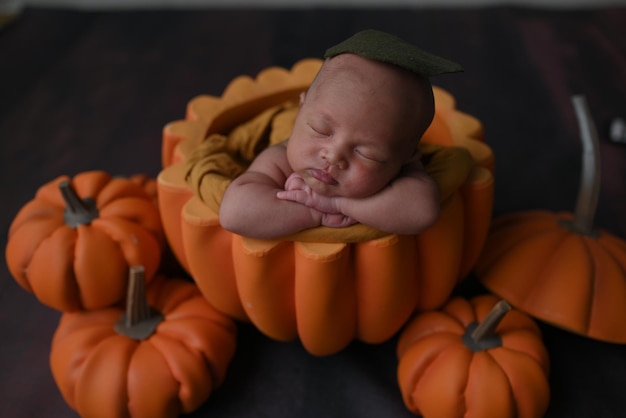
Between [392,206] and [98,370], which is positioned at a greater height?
[392,206]

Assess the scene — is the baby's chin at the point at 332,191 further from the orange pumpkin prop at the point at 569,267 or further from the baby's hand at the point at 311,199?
the orange pumpkin prop at the point at 569,267

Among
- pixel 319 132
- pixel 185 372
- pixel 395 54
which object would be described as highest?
pixel 395 54

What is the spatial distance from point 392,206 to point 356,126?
13cm

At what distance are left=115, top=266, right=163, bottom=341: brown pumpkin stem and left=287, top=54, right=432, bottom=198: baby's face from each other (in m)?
0.33

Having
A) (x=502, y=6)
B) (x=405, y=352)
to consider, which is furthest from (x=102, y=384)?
(x=502, y=6)

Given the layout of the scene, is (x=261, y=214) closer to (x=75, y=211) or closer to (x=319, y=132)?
(x=319, y=132)

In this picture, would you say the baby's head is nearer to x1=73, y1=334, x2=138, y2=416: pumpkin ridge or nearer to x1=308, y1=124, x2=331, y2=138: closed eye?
x1=308, y1=124, x2=331, y2=138: closed eye

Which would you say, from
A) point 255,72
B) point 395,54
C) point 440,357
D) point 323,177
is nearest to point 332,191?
point 323,177

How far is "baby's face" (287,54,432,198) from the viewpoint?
2.77ft

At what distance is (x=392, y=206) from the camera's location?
0.91 meters

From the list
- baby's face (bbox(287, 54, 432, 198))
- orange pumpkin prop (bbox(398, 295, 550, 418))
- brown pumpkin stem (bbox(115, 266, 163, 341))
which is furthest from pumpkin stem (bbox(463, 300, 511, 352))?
brown pumpkin stem (bbox(115, 266, 163, 341))

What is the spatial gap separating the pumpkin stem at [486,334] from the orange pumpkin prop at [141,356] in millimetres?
411

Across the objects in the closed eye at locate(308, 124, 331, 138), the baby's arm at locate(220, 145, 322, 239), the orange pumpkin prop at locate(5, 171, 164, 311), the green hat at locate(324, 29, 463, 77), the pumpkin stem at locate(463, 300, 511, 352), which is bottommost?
the pumpkin stem at locate(463, 300, 511, 352)

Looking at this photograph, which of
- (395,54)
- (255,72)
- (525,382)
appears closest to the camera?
(395,54)
